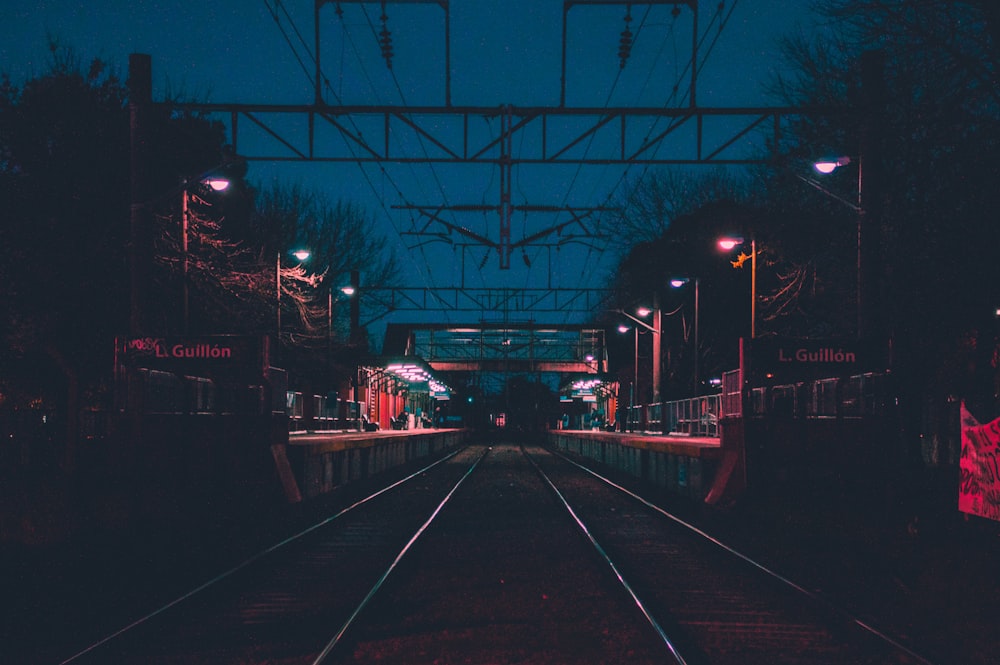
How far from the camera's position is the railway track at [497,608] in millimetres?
7672

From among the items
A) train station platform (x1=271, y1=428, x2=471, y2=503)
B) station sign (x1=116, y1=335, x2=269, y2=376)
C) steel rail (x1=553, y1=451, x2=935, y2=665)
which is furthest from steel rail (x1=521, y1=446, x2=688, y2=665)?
station sign (x1=116, y1=335, x2=269, y2=376)

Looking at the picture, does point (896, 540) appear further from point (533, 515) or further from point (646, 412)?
point (646, 412)

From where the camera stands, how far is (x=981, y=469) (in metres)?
11.7

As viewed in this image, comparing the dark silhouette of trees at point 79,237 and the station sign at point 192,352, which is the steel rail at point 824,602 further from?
the dark silhouette of trees at point 79,237

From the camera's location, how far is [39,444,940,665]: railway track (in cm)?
767

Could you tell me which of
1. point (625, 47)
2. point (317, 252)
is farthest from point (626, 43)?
point (317, 252)

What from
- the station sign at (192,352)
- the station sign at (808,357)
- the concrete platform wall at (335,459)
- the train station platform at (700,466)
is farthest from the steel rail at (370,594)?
the station sign at (808,357)

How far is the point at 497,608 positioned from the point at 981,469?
5.73 metres

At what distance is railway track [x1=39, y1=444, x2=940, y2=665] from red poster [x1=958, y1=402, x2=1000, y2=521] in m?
2.41

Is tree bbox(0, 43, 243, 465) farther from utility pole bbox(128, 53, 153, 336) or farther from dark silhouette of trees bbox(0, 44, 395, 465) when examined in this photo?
utility pole bbox(128, 53, 153, 336)

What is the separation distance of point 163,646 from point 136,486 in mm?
9587

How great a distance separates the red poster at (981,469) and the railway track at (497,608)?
2412 mm

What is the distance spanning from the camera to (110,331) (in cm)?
2480

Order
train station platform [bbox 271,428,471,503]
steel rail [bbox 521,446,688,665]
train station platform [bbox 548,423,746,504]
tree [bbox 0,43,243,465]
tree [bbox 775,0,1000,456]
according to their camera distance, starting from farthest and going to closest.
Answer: tree [bbox 0,43,243,465] < train station platform [bbox 271,428,471,503] < train station platform [bbox 548,423,746,504] < tree [bbox 775,0,1000,456] < steel rail [bbox 521,446,688,665]
